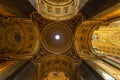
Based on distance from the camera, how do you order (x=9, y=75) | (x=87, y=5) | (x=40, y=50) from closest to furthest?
Answer: (x=9, y=75) → (x=87, y=5) → (x=40, y=50)

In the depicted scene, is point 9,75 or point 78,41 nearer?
point 9,75

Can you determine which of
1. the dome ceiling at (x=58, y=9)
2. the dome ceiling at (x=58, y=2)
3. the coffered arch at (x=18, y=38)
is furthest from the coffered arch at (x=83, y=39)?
the coffered arch at (x=18, y=38)

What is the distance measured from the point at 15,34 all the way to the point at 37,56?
2.90 metres

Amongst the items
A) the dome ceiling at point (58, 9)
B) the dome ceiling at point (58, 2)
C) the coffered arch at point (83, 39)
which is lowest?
the coffered arch at point (83, 39)

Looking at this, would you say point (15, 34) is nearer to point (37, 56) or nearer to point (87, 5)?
point (37, 56)

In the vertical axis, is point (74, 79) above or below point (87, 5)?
below

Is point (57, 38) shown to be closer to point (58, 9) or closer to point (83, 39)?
point (83, 39)

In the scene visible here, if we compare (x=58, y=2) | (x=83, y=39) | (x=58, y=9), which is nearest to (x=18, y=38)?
(x=58, y=9)

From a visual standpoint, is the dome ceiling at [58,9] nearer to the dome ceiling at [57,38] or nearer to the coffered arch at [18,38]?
the dome ceiling at [57,38]

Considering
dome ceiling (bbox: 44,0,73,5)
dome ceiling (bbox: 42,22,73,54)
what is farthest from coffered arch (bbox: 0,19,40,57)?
dome ceiling (bbox: 44,0,73,5)

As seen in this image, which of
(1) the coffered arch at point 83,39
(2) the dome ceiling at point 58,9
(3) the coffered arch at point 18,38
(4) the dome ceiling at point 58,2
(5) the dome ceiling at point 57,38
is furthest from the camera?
(5) the dome ceiling at point 57,38

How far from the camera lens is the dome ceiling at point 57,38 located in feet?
73.7

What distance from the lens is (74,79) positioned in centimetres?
2216

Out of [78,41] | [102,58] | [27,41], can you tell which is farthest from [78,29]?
[27,41]
